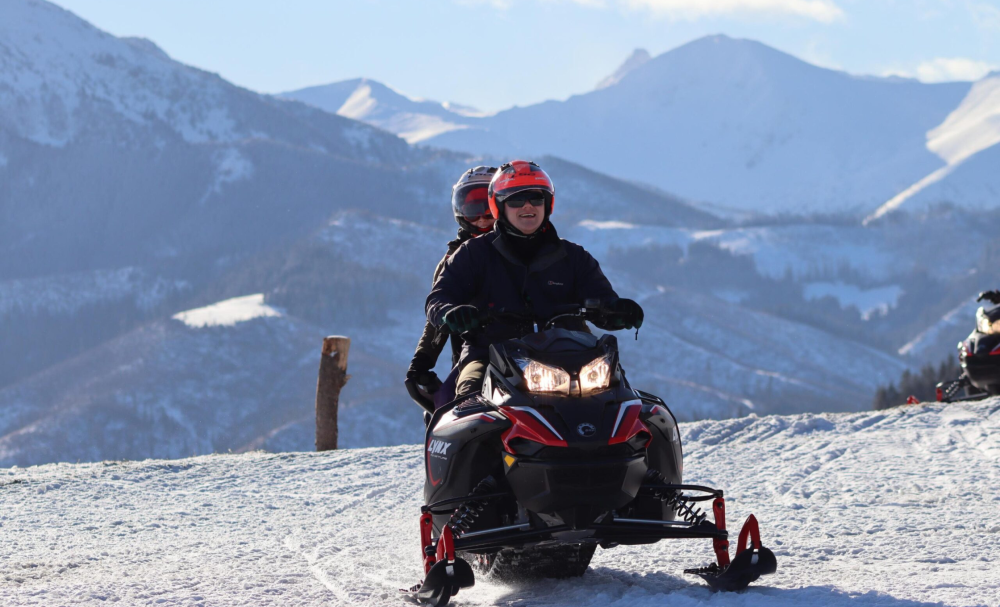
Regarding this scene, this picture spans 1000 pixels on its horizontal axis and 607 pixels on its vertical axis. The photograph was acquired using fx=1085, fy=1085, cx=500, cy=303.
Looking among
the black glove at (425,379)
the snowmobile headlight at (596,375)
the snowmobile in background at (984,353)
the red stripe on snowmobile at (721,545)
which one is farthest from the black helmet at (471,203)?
the snowmobile in background at (984,353)

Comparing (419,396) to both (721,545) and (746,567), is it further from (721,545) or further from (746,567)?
(746,567)

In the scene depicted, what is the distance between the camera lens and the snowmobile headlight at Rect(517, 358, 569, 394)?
508 cm

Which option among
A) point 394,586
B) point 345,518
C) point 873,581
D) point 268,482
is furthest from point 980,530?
point 268,482

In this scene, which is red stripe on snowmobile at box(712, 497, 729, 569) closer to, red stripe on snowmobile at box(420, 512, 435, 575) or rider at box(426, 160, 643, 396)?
rider at box(426, 160, 643, 396)

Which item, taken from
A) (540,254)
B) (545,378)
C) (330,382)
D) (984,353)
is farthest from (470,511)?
(984,353)

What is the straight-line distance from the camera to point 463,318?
5.30 m

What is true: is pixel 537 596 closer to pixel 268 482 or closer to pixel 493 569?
pixel 493 569

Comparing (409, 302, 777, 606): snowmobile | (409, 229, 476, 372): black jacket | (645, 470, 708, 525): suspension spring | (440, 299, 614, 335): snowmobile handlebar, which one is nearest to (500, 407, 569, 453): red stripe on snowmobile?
(409, 302, 777, 606): snowmobile

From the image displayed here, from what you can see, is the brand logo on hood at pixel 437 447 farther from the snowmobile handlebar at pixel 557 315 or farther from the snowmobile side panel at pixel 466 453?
A: the snowmobile handlebar at pixel 557 315

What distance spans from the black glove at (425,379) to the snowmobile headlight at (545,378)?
66.4 inches

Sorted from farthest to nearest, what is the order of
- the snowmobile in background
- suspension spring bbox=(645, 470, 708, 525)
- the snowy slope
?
the snowy slope → the snowmobile in background → suspension spring bbox=(645, 470, 708, 525)

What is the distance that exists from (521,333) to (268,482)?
6.43 meters

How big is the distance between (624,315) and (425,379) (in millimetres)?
1605

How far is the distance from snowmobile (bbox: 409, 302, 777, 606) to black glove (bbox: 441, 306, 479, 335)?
0.29ft
